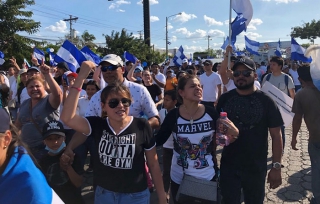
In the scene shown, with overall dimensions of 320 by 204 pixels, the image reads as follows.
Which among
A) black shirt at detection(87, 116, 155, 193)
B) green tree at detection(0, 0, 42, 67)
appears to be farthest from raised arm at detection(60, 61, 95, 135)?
green tree at detection(0, 0, 42, 67)

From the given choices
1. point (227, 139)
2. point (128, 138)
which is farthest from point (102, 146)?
point (227, 139)

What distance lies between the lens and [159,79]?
8.12 meters

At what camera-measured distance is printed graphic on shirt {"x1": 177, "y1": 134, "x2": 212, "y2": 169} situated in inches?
97.4

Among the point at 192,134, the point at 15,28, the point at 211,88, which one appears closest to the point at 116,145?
the point at 192,134

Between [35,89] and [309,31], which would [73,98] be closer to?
[35,89]

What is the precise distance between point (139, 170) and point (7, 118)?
3.72 feet

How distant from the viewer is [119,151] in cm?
216

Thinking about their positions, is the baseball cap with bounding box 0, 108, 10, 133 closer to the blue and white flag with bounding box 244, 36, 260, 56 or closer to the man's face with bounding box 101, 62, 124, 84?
the man's face with bounding box 101, 62, 124, 84

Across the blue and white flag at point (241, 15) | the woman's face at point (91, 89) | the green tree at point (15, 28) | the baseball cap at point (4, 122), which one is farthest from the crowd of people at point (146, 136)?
the green tree at point (15, 28)

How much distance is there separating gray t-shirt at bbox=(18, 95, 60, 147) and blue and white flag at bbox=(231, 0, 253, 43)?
137 inches

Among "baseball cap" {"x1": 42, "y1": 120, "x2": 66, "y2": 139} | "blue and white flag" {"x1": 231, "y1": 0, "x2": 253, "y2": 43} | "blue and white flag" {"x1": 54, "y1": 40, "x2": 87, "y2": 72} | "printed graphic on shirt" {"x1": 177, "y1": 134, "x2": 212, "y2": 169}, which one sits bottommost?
"printed graphic on shirt" {"x1": 177, "y1": 134, "x2": 212, "y2": 169}

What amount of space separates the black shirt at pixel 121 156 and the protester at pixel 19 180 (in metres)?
0.87

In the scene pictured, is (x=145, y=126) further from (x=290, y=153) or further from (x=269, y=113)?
(x=290, y=153)

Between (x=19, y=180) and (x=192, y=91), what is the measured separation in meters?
1.73
